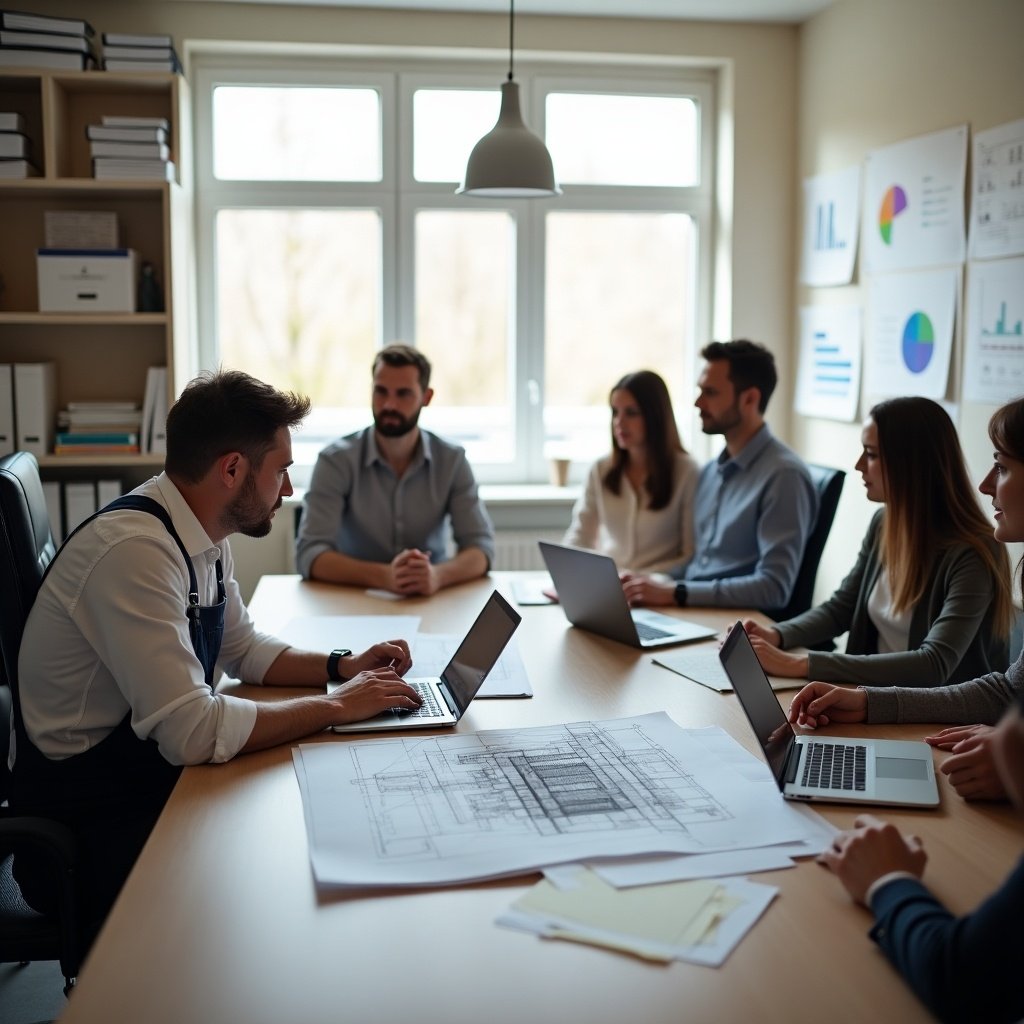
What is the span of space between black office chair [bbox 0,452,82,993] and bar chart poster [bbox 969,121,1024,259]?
2.46 metres

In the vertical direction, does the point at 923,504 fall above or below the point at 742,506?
above

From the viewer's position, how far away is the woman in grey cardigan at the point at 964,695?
165cm

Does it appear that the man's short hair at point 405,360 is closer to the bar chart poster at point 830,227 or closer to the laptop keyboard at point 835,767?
the bar chart poster at point 830,227

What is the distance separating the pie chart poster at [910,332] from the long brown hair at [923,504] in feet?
3.64

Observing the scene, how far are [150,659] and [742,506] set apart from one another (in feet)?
5.88

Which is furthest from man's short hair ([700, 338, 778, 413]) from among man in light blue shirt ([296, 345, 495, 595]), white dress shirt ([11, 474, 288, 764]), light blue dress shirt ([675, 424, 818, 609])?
white dress shirt ([11, 474, 288, 764])

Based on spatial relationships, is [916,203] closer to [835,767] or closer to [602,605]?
[602,605]

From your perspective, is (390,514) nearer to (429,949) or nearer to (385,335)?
(385,335)

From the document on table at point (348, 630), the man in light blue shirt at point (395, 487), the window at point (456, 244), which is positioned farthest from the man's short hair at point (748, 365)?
the window at point (456, 244)

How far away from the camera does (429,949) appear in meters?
1.06

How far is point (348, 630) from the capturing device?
237cm

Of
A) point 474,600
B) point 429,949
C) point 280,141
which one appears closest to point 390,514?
point 474,600

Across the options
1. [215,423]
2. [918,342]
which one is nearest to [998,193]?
[918,342]

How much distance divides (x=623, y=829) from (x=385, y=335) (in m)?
3.42
